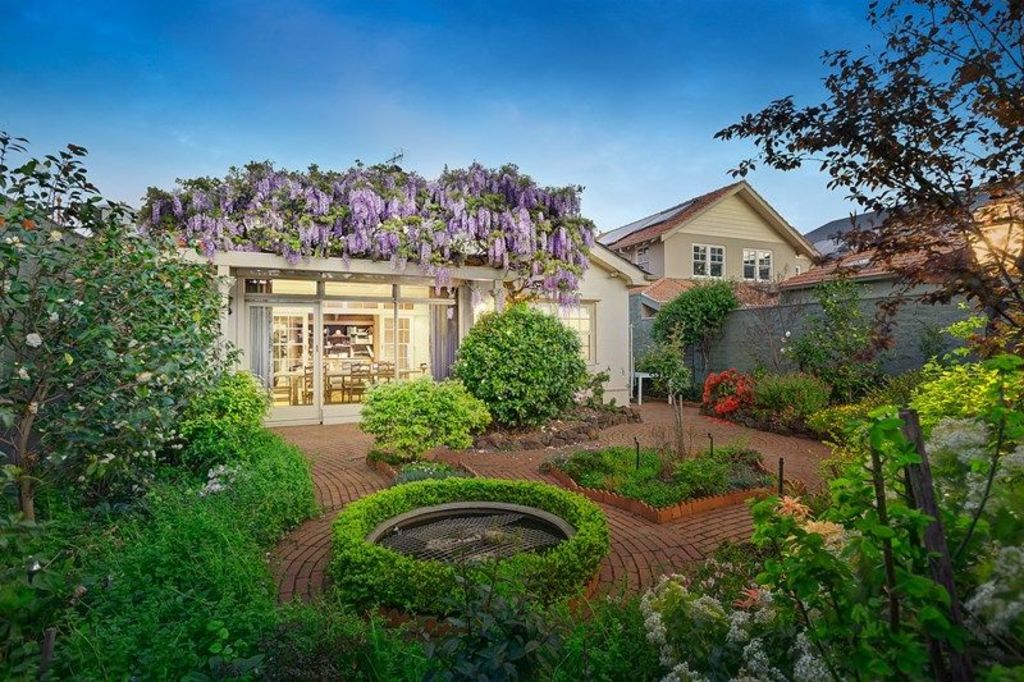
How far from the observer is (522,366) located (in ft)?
29.9

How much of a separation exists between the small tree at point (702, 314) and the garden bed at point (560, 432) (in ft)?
14.0

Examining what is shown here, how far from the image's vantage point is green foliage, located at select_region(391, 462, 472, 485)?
19.6ft

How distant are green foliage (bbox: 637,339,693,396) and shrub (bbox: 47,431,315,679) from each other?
Result: 7978 mm

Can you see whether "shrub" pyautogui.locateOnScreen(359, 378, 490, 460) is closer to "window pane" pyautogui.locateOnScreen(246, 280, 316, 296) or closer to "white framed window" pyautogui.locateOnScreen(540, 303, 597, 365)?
"window pane" pyautogui.locateOnScreen(246, 280, 316, 296)

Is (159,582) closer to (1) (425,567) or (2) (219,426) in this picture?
(1) (425,567)

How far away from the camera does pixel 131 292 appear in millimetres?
4578

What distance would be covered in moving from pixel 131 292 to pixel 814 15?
7.06 m

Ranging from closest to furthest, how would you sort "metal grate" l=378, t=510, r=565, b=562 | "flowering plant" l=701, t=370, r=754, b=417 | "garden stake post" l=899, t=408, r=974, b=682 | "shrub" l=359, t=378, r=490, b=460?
"garden stake post" l=899, t=408, r=974, b=682 < "metal grate" l=378, t=510, r=565, b=562 < "shrub" l=359, t=378, r=490, b=460 < "flowering plant" l=701, t=370, r=754, b=417

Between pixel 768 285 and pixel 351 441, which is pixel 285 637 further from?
pixel 768 285

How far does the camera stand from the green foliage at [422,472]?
5969 millimetres

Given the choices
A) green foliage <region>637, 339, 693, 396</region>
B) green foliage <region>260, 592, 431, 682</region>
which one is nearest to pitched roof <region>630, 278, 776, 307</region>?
green foliage <region>637, 339, 693, 396</region>

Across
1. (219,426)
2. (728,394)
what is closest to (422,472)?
(219,426)

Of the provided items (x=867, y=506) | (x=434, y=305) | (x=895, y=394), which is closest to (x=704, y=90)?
(x=895, y=394)

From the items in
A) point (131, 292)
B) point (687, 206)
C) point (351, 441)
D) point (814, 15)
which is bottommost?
point (351, 441)
